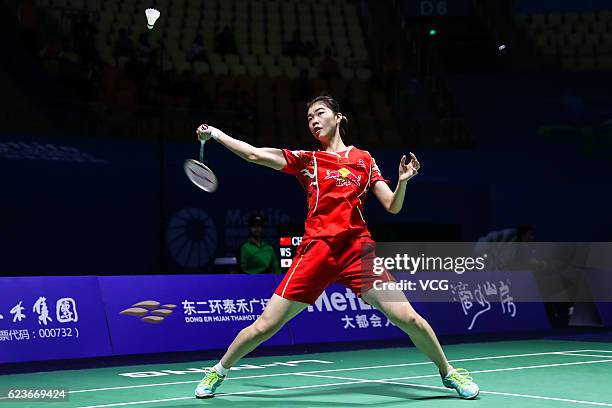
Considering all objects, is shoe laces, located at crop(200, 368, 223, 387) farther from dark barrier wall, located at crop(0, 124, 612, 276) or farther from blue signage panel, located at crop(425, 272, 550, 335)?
dark barrier wall, located at crop(0, 124, 612, 276)

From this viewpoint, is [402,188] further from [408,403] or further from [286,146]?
[286,146]

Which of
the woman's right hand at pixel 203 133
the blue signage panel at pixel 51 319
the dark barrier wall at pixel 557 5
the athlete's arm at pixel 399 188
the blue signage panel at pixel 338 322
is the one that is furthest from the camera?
the dark barrier wall at pixel 557 5

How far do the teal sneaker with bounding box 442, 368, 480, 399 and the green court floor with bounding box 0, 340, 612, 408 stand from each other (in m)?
0.07

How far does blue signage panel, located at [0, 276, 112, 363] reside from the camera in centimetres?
968

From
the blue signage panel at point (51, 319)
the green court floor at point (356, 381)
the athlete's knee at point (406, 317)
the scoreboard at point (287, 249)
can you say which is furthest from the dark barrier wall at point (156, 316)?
the athlete's knee at point (406, 317)

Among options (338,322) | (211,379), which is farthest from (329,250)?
(338,322)

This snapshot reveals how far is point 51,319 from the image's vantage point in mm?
9969

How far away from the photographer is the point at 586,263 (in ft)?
51.2

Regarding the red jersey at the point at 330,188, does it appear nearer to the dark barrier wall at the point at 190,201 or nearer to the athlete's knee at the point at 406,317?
the athlete's knee at the point at 406,317

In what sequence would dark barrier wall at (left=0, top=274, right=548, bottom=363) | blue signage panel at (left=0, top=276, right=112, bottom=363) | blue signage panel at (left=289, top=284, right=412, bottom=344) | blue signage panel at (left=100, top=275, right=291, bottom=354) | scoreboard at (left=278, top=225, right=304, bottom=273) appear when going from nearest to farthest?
blue signage panel at (left=0, top=276, right=112, bottom=363)
dark barrier wall at (left=0, top=274, right=548, bottom=363)
blue signage panel at (left=100, top=275, right=291, bottom=354)
blue signage panel at (left=289, top=284, right=412, bottom=344)
scoreboard at (left=278, top=225, right=304, bottom=273)

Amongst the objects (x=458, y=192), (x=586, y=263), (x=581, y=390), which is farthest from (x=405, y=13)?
(x=581, y=390)

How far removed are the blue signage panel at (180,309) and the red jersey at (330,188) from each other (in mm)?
3721

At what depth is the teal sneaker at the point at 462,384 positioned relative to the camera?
742cm

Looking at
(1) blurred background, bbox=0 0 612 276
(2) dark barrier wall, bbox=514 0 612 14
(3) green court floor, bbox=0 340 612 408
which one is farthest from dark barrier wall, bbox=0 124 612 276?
(2) dark barrier wall, bbox=514 0 612 14
